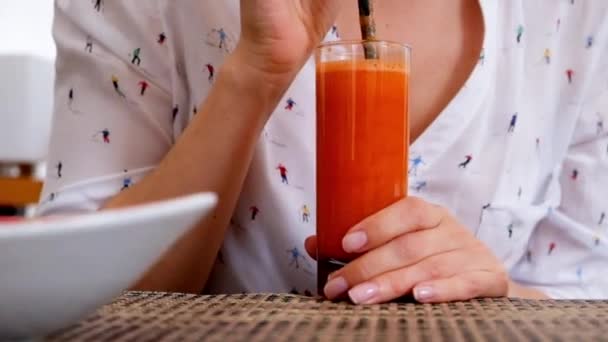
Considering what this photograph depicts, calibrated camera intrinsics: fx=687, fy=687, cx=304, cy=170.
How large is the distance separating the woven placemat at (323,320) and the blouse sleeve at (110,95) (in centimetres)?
49

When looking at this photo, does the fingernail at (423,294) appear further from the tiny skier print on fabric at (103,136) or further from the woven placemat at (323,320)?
the tiny skier print on fabric at (103,136)

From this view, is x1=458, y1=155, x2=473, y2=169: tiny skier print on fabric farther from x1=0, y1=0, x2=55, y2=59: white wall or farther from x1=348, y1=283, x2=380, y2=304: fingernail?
x1=0, y1=0, x2=55, y2=59: white wall

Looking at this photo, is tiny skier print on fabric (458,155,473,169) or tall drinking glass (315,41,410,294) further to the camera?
tiny skier print on fabric (458,155,473,169)

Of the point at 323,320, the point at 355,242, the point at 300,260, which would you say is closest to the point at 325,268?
the point at 355,242

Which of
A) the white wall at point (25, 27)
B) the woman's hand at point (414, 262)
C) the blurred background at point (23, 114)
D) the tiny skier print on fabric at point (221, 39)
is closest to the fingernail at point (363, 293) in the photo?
the woman's hand at point (414, 262)

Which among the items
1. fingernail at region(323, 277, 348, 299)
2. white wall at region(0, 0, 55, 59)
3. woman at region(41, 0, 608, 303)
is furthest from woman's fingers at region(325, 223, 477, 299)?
white wall at region(0, 0, 55, 59)

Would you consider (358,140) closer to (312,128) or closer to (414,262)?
(414,262)

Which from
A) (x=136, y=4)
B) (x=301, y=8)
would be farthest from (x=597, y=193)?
(x=136, y=4)

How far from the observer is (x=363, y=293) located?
70 cm

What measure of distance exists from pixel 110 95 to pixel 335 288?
24.9 inches

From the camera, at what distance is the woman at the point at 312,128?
1.15 meters

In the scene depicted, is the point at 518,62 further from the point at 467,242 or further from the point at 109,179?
the point at 109,179

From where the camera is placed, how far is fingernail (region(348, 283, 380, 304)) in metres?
0.70

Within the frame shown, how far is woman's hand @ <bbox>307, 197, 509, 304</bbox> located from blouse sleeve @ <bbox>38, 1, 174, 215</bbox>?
0.51 meters
